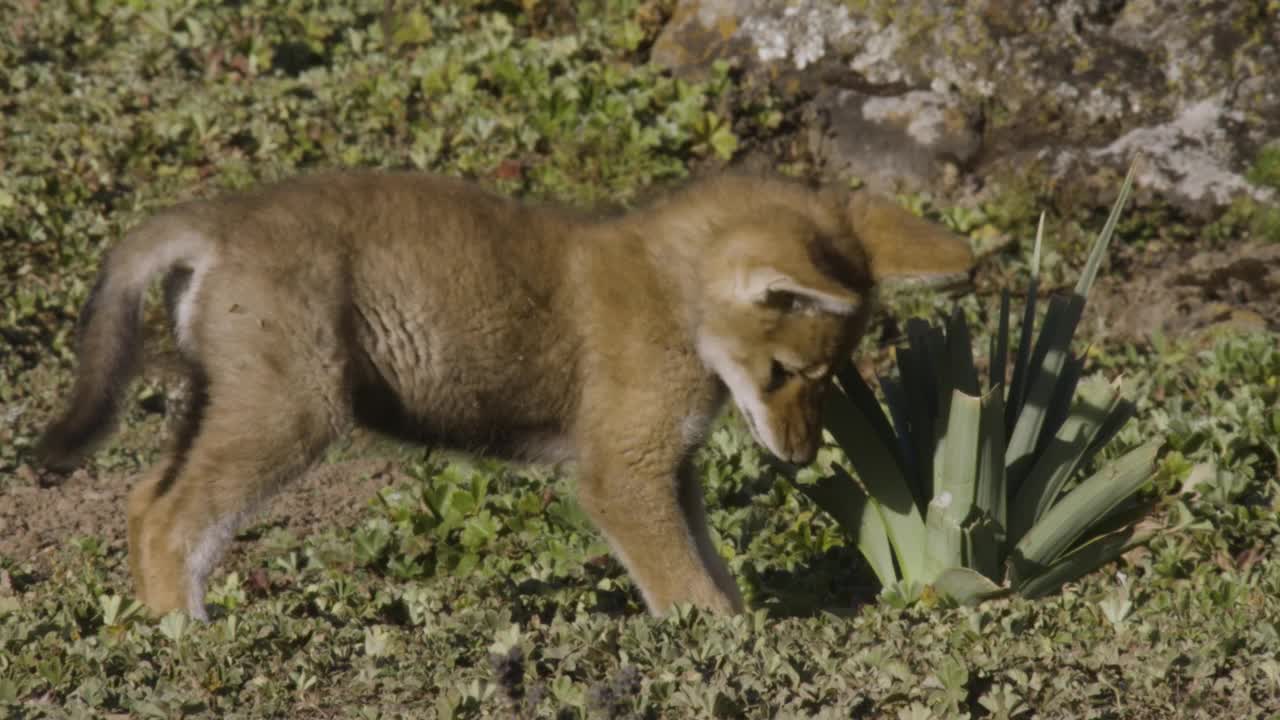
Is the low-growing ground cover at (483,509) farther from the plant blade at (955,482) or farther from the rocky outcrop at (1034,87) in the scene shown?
the rocky outcrop at (1034,87)

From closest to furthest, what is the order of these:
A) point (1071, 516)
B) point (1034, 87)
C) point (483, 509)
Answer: point (1071, 516) → point (483, 509) → point (1034, 87)

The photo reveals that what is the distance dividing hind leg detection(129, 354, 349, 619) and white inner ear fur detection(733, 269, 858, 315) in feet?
4.18

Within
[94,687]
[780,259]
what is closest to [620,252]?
[780,259]

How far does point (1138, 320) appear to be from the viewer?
853 cm

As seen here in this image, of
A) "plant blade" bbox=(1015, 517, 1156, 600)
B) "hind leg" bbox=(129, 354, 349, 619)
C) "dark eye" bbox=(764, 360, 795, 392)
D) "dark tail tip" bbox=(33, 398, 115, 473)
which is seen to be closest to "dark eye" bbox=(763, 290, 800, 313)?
"dark eye" bbox=(764, 360, 795, 392)

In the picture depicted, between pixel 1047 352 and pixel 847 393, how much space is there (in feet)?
2.21

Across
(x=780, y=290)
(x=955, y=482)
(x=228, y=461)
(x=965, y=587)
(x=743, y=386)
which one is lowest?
(x=965, y=587)

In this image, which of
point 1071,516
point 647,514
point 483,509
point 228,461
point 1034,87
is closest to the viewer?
point 228,461

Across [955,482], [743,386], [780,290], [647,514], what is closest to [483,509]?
[647,514]

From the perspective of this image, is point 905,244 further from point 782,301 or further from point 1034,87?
point 1034,87

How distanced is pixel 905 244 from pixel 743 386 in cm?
69

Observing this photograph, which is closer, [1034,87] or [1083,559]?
[1083,559]

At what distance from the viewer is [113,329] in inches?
201

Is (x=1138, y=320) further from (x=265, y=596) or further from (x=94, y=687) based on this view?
(x=94, y=687)
